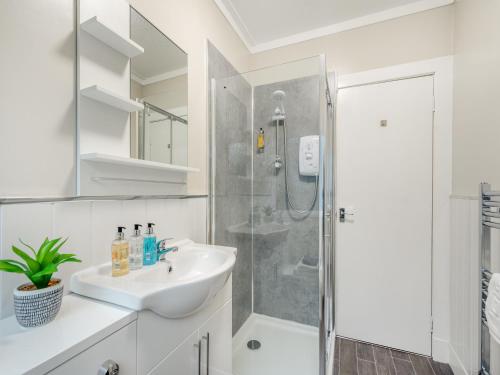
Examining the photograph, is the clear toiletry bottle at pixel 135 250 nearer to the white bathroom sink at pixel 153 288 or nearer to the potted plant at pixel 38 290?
the white bathroom sink at pixel 153 288

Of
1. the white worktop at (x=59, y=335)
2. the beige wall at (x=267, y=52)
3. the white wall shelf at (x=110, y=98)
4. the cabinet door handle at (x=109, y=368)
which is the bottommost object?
the cabinet door handle at (x=109, y=368)

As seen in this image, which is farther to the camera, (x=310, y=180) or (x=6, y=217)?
(x=310, y=180)

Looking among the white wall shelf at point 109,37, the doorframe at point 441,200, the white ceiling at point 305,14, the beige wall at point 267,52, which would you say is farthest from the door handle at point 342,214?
the white wall shelf at point 109,37

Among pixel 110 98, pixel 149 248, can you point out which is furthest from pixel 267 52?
pixel 149 248

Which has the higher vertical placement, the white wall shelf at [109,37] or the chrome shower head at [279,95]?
the chrome shower head at [279,95]

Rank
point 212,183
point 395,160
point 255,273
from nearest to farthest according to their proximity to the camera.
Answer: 1. point 212,183
2. point 395,160
3. point 255,273

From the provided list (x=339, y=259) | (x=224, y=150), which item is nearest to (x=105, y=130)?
(x=224, y=150)

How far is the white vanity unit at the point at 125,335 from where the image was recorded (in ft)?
1.69

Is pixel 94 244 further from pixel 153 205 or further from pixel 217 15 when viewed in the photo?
pixel 217 15

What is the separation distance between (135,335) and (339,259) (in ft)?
5.76

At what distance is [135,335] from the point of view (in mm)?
675

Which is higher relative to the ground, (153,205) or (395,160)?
(395,160)

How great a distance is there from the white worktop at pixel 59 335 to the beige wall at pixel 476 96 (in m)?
1.70

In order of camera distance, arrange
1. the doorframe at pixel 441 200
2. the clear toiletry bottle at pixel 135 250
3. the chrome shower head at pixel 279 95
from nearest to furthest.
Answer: the clear toiletry bottle at pixel 135 250 → the doorframe at pixel 441 200 → the chrome shower head at pixel 279 95
